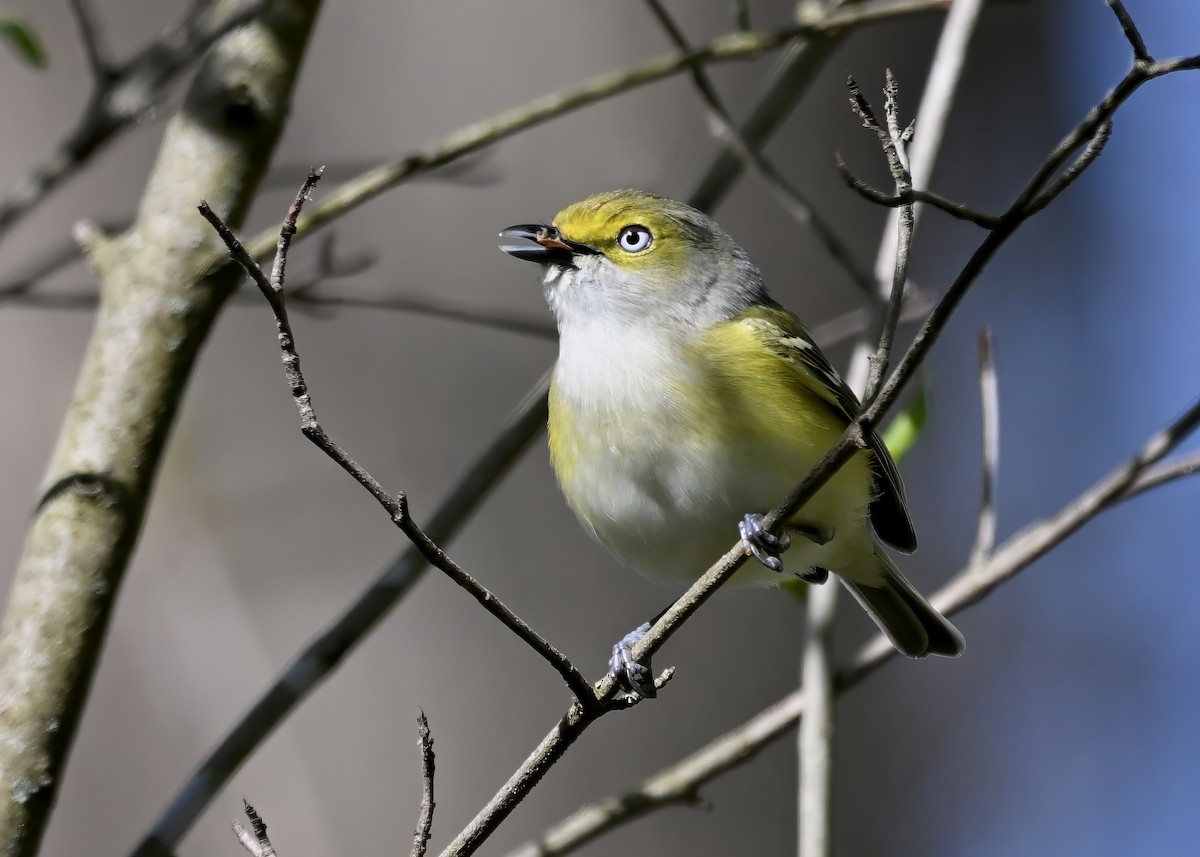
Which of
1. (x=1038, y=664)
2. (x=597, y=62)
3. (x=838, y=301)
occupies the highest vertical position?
(x=597, y=62)

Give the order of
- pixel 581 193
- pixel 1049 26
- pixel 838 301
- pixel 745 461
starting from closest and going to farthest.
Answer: pixel 745 461 → pixel 581 193 → pixel 838 301 → pixel 1049 26

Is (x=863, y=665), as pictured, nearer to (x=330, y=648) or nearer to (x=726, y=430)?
(x=726, y=430)

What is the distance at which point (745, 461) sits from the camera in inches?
113

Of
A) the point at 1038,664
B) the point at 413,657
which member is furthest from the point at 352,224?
the point at 1038,664

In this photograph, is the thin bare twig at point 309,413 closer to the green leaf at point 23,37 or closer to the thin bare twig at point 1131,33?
the thin bare twig at point 1131,33

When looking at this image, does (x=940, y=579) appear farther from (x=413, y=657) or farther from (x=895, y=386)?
(x=895, y=386)

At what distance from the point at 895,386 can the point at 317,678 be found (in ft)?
4.55

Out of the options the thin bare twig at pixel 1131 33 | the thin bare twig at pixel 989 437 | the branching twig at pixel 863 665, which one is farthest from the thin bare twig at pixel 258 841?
the thin bare twig at pixel 989 437

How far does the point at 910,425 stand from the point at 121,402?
6.04ft

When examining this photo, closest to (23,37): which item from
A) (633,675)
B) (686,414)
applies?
(686,414)

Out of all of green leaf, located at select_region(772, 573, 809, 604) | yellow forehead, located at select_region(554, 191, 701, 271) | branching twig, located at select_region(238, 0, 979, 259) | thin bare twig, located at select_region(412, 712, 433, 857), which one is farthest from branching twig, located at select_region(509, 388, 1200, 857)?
branching twig, located at select_region(238, 0, 979, 259)

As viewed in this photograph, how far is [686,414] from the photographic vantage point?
9.54 feet

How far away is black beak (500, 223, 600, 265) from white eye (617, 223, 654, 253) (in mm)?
117

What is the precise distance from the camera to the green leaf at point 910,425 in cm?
312
